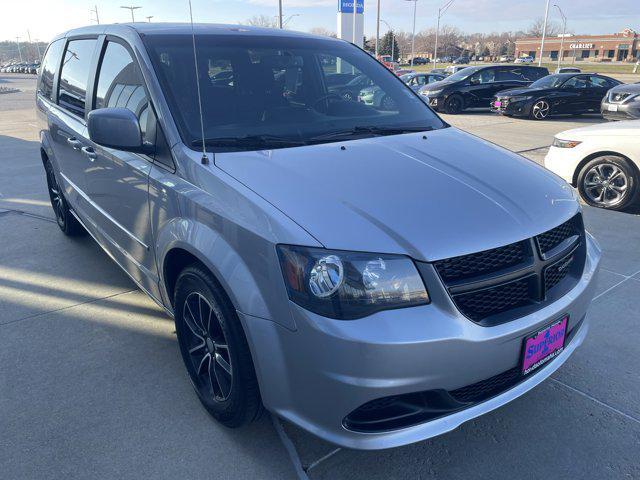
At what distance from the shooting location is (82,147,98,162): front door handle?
351 centimetres

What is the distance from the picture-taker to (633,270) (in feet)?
14.2

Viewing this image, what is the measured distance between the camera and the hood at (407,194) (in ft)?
6.46

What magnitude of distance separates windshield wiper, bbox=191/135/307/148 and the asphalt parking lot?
1348 millimetres

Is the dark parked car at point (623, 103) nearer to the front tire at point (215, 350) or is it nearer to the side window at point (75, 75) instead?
the side window at point (75, 75)

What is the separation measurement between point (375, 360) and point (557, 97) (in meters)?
16.2

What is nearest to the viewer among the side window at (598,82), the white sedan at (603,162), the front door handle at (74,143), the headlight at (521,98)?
the front door handle at (74,143)

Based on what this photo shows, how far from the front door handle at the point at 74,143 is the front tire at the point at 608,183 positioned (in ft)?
17.5

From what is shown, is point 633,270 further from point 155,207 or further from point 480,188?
point 155,207

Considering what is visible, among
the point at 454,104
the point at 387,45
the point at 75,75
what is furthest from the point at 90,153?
the point at 387,45

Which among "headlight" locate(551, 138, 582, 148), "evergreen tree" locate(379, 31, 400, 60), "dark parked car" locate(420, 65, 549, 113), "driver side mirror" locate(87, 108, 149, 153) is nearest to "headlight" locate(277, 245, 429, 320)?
"driver side mirror" locate(87, 108, 149, 153)

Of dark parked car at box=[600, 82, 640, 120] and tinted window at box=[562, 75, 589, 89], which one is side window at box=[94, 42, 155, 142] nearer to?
dark parked car at box=[600, 82, 640, 120]

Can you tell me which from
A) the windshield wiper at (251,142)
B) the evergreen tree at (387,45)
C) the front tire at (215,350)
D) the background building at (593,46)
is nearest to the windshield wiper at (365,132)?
the windshield wiper at (251,142)

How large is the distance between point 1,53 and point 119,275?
14550 cm

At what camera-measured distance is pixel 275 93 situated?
3021 millimetres
